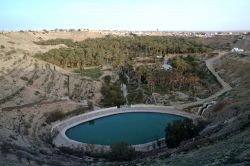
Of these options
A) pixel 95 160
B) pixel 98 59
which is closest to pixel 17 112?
pixel 95 160

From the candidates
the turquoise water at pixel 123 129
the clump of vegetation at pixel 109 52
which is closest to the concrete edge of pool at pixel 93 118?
the turquoise water at pixel 123 129

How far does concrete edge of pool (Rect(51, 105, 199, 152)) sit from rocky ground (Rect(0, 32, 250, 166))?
1704 millimetres

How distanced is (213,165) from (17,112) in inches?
1754

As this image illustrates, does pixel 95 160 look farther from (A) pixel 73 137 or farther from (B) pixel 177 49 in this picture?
(B) pixel 177 49

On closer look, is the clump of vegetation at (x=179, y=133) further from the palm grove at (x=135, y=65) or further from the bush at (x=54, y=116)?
the palm grove at (x=135, y=65)

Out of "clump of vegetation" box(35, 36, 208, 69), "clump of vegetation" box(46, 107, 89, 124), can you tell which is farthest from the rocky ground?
"clump of vegetation" box(35, 36, 208, 69)

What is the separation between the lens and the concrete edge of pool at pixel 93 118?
159 feet

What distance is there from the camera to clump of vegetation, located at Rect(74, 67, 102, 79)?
10256 centimetres

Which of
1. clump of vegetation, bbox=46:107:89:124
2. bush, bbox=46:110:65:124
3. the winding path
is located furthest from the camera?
clump of vegetation, bbox=46:107:89:124

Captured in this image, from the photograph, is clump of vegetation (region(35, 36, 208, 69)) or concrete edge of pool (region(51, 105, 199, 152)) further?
clump of vegetation (region(35, 36, 208, 69))

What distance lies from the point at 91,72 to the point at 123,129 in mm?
51996

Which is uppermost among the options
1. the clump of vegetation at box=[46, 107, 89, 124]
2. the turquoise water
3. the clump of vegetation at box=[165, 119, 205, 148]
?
the clump of vegetation at box=[165, 119, 205, 148]

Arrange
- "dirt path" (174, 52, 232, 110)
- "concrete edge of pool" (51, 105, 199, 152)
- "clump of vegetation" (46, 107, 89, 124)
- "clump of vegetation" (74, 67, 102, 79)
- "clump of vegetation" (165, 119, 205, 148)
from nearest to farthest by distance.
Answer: "clump of vegetation" (165, 119, 205, 148)
"concrete edge of pool" (51, 105, 199, 152)
"clump of vegetation" (46, 107, 89, 124)
"dirt path" (174, 52, 232, 110)
"clump of vegetation" (74, 67, 102, 79)

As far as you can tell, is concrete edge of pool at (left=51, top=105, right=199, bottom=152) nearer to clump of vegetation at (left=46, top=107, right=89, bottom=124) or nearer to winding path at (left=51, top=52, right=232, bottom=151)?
winding path at (left=51, top=52, right=232, bottom=151)
